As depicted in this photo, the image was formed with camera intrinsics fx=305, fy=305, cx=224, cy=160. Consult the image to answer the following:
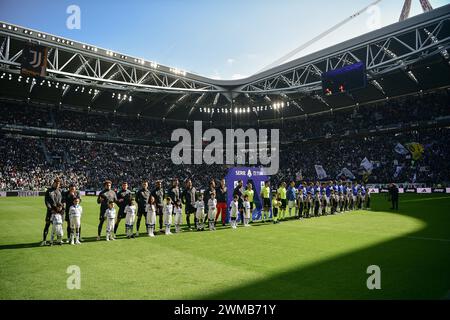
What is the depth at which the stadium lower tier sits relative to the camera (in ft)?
124

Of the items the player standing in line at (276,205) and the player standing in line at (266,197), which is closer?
the player standing in line at (276,205)

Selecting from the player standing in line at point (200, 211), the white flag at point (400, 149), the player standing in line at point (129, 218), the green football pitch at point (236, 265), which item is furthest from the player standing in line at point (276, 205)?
the white flag at point (400, 149)

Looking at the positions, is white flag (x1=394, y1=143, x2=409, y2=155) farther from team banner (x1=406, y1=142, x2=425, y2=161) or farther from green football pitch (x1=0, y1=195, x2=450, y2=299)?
green football pitch (x1=0, y1=195, x2=450, y2=299)

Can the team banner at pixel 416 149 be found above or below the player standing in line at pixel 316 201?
above

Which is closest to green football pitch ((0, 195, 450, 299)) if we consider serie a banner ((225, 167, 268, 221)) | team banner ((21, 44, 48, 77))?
serie a banner ((225, 167, 268, 221))

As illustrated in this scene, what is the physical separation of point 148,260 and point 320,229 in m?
8.17

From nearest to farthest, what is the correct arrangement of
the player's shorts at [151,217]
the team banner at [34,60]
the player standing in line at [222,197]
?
1. the player's shorts at [151,217]
2. the player standing in line at [222,197]
3. the team banner at [34,60]

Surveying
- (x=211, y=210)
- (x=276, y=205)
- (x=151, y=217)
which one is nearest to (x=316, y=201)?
(x=276, y=205)

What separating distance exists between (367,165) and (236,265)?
40995 millimetres

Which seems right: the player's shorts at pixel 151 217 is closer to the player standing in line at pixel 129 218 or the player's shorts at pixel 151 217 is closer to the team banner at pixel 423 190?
the player standing in line at pixel 129 218

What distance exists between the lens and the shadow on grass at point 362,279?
17.9 feet

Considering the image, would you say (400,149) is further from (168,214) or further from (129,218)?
(129,218)

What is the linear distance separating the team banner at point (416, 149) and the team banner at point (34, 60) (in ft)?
142
